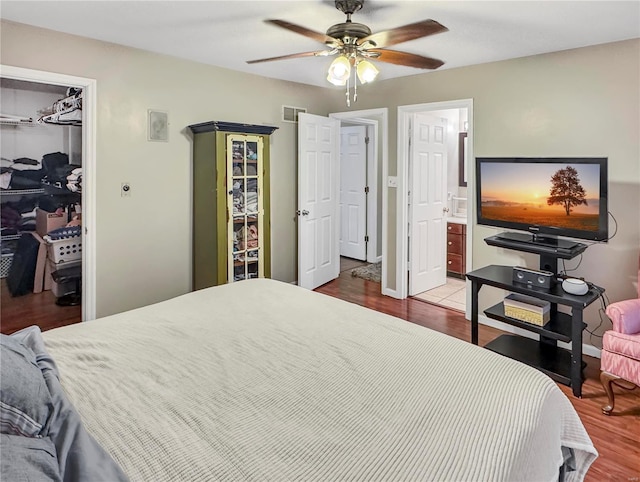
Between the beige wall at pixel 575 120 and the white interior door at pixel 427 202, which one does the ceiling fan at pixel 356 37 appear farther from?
the white interior door at pixel 427 202

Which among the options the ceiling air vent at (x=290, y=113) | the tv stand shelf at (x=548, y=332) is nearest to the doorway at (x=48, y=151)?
the ceiling air vent at (x=290, y=113)

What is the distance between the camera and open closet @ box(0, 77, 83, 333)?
15.0ft

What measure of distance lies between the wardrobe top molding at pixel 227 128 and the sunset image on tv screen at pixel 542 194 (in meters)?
2.01

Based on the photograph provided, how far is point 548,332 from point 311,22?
260cm

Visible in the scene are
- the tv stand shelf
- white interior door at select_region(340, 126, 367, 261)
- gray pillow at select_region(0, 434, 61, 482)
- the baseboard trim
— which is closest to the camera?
gray pillow at select_region(0, 434, 61, 482)

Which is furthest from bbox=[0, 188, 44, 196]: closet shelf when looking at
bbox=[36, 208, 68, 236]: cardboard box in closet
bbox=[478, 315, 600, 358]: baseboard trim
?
bbox=[478, 315, 600, 358]: baseboard trim

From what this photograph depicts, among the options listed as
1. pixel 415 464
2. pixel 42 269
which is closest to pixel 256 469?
pixel 415 464

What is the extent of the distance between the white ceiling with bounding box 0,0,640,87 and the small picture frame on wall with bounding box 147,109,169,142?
1.64 ft

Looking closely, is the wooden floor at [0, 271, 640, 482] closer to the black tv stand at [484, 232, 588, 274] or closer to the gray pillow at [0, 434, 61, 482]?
the black tv stand at [484, 232, 588, 274]

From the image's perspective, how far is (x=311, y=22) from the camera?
2.73 meters

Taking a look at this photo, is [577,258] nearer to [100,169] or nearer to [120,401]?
[120,401]

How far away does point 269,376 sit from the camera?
153 centimetres

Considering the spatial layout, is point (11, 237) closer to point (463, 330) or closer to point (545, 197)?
point (463, 330)

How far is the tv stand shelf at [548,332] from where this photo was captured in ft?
9.04
